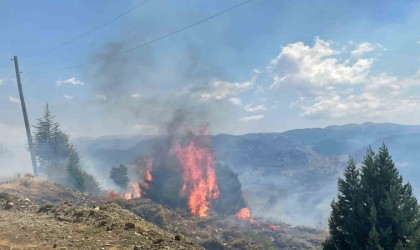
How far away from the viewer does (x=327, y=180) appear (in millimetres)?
185750

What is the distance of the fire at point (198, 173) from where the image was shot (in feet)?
174

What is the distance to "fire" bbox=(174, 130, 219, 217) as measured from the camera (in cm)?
5309

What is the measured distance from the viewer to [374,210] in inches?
773

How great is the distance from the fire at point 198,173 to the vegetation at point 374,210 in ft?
103

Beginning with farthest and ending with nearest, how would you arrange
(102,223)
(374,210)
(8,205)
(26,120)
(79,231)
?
(26,120)
(8,205)
(374,210)
(102,223)
(79,231)

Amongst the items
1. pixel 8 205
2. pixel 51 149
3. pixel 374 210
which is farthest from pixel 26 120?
pixel 374 210

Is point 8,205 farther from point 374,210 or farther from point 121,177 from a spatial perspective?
point 121,177

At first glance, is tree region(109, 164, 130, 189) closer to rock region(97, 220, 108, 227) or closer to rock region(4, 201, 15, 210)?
rock region(4, 201, 15, 210)

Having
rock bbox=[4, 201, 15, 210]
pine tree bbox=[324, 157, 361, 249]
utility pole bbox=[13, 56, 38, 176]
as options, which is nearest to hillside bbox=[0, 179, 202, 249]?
rock bbox=[4, 201, 15, 210]

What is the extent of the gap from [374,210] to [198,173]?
40584mm

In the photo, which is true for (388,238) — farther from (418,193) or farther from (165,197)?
(418,193)

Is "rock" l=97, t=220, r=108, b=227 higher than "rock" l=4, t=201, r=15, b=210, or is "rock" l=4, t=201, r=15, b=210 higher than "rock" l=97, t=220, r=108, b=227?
"rock" l=4, t=201, r=15, b=210

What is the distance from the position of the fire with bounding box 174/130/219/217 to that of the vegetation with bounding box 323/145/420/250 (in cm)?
3144

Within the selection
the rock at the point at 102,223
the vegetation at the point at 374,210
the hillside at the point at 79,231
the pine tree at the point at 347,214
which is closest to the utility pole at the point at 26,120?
the hillside at the point at 79,231
